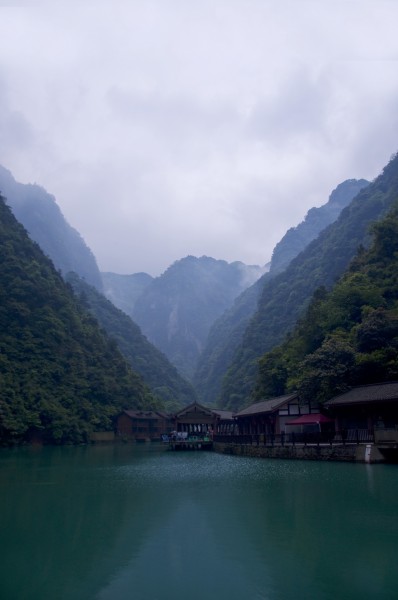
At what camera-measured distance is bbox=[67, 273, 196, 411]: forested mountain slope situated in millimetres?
100750

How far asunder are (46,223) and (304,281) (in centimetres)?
8637

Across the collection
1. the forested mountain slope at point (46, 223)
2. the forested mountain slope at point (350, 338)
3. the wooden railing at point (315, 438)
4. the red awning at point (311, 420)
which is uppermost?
the forested mountain slope at point (46, 223)

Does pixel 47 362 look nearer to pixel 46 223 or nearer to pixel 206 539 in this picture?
pixel 206 539

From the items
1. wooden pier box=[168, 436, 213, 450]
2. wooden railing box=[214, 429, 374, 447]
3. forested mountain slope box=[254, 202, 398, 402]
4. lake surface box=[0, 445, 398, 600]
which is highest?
forested mountain slope box=[254, 202, 398, 402]

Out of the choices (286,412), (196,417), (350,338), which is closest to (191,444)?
(196,417)

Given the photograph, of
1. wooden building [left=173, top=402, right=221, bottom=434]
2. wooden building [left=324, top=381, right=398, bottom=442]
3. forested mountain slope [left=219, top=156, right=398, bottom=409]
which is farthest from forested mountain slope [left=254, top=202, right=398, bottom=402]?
forested mountain slope [left=219, top=156, right=398, bottom=409]

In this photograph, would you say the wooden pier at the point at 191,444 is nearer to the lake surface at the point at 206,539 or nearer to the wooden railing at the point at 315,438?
the wooden railing at the point at 315,438

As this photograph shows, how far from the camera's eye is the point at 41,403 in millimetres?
50562

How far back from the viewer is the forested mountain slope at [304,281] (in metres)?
80.2

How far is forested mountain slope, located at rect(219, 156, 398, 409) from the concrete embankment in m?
44.2

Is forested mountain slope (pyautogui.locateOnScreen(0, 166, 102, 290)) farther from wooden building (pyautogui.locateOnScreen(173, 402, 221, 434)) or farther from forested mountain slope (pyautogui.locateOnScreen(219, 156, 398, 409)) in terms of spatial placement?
wooden building (pyautogui.locateOnScreen(173, 402, 221, 434))

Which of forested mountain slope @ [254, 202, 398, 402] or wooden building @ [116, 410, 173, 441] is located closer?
forested mountain slope @ [254, 202, 398, 402]

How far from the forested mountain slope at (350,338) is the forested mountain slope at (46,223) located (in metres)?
102

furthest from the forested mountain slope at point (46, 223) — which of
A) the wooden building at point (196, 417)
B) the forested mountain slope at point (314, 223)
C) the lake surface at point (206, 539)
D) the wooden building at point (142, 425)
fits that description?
the lake surface at point (206, 539)
